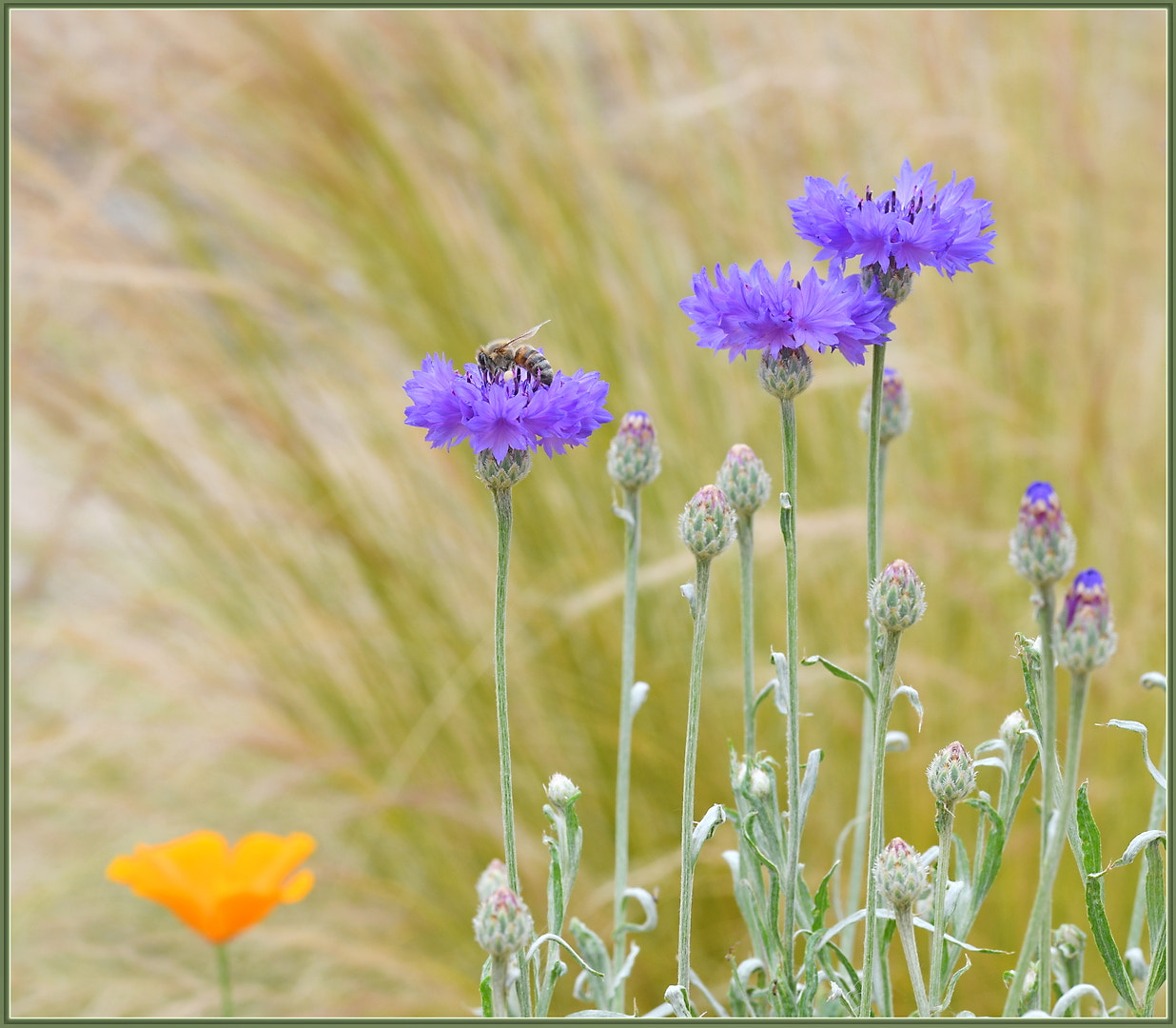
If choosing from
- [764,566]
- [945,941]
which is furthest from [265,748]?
[945,941]

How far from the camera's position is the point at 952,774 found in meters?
0.52

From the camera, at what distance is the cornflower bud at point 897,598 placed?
48 centimetres

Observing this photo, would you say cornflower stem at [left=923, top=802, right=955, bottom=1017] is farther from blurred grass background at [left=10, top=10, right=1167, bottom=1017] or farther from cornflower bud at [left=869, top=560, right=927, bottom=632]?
blurred grass background at [left=10, top=10, right=1167, bottom=1017]

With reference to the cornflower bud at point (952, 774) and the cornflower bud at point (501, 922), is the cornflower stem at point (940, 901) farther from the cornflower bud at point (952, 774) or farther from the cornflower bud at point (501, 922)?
the cornflower bud at point (501, 922)

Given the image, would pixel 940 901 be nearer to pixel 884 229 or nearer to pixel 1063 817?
pixel 1063 817

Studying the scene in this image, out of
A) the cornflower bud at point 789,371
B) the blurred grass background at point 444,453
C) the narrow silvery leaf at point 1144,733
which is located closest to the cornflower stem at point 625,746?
the cornflower bud at point 789,371

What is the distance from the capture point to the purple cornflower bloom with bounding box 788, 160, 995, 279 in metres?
0.52

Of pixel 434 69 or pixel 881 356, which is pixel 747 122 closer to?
pixel 434 69

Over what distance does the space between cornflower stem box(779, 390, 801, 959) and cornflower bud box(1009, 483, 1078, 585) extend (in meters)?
0.11

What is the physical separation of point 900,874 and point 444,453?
797 mm

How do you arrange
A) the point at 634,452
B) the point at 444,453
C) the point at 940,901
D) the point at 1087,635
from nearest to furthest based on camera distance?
the point at 1087,635 < the point at 940,901 < the point at 634,452 < the point at 444,453

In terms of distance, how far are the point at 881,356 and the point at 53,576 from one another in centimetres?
141

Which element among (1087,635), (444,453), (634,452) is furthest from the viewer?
(444,453)

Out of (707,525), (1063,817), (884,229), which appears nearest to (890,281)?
(884,229)
